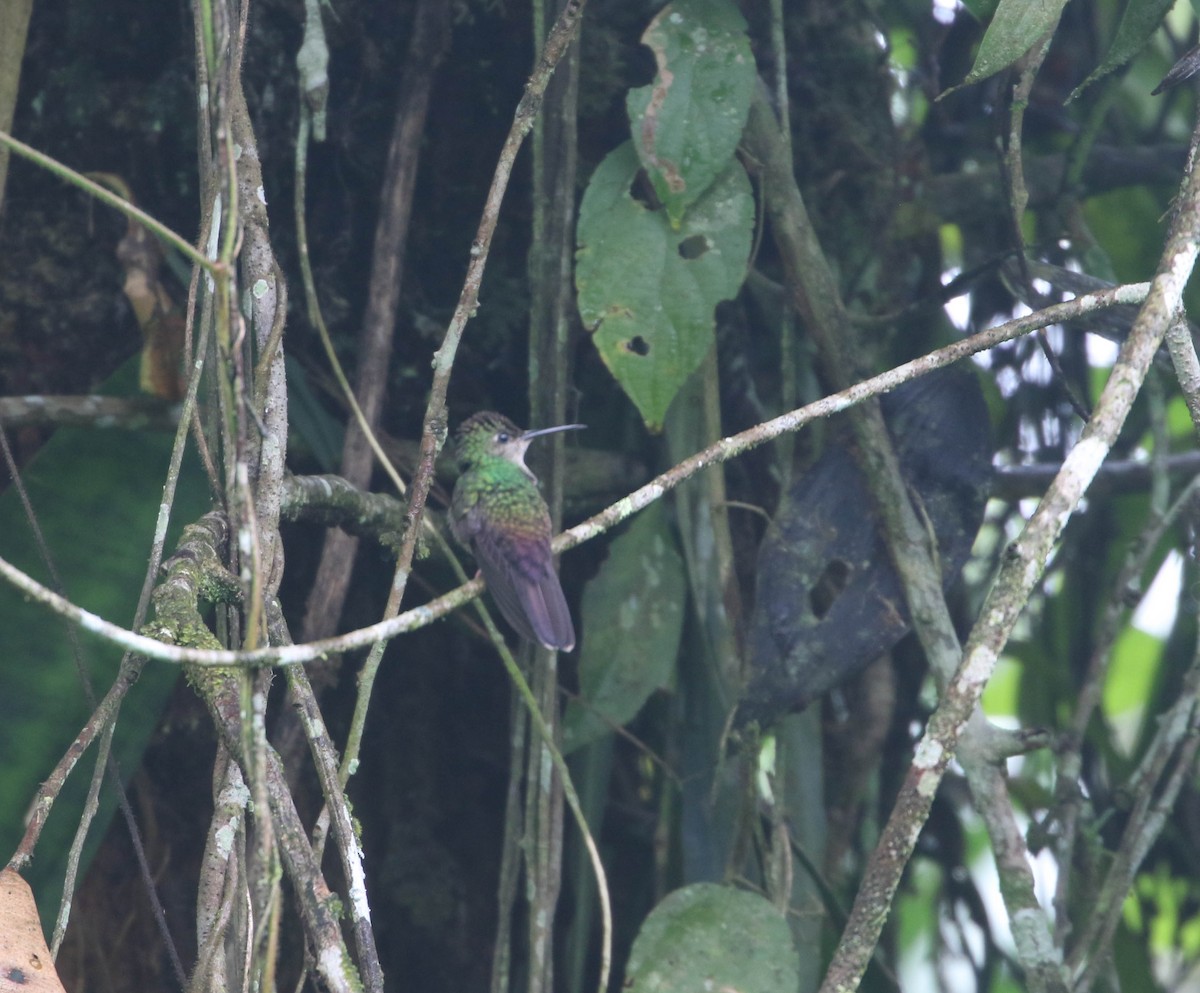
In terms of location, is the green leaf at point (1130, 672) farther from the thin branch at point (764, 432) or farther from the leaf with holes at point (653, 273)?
the thin branch at point (764, 432)

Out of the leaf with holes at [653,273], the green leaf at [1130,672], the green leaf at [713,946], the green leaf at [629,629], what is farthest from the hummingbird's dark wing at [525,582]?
the green leaf at [1130,672]

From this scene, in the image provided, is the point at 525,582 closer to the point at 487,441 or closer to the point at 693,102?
the point at 487,441

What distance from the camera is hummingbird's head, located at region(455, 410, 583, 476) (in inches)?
85.3

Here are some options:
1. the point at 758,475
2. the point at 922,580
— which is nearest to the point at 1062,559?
the point at 758,475

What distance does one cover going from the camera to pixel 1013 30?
4.78 ft

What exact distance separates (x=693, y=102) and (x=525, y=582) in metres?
0.73

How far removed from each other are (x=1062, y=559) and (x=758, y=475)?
2.79 ft

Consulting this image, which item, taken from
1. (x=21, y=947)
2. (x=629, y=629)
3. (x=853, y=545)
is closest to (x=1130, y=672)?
(x=853, y=545)

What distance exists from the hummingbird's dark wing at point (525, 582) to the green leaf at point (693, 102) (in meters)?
0.53

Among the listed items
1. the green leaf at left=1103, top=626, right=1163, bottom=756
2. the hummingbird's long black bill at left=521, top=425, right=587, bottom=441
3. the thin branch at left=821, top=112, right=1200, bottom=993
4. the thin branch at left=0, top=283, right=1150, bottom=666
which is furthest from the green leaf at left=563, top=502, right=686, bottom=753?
the green leaf at left=1103, top=626, right=1163, bottom=756

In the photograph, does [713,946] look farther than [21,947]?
Yes

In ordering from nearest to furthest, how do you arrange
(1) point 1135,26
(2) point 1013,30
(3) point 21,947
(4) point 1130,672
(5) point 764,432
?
1. (3) point 21,947
2. (5) point 764,432
3. (2) point 1013,30
4. (1) point 1135,26
5. (4) point 1130,672

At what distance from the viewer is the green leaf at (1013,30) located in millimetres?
1453

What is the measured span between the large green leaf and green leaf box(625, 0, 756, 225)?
0.78m
